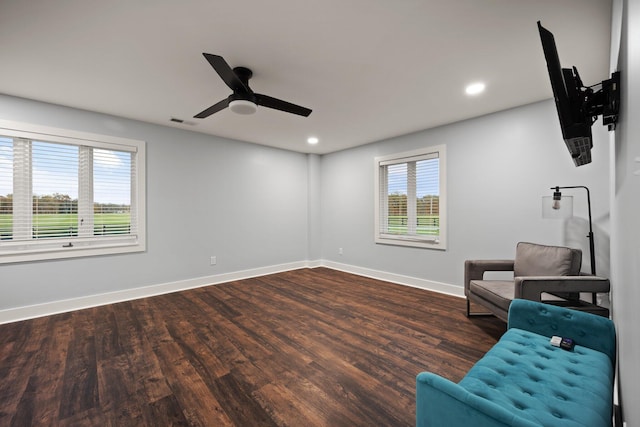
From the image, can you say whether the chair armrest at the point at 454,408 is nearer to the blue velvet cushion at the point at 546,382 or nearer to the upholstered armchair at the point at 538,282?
the blue velvet cushion at the point at 546,382

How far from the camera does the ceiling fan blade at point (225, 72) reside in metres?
1.91

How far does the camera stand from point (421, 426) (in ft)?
3.50

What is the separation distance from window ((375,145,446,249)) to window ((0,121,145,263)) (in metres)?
3.81

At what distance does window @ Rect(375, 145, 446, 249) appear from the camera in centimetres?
418

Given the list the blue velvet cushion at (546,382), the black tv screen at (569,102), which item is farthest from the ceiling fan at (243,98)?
the blue velvet cushion at (546,382)

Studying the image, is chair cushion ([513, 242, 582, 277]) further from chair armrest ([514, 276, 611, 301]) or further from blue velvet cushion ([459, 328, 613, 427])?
blue velvet cushion ([459, 328, 613, 427])

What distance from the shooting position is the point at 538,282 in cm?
226

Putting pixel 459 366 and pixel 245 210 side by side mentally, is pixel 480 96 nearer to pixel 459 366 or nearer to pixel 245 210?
pixel 459 366

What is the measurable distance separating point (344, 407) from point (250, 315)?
180 cm

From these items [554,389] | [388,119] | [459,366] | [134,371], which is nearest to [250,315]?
[134,371]

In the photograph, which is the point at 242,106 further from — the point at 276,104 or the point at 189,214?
the point at 189,214

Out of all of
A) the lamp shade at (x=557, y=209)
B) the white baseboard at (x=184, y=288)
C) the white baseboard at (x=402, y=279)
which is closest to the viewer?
the lamp shade at (x=557, y=209)

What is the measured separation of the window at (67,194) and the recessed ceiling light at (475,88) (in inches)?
166

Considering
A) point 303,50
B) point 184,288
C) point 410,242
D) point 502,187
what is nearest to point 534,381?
point 303,50
